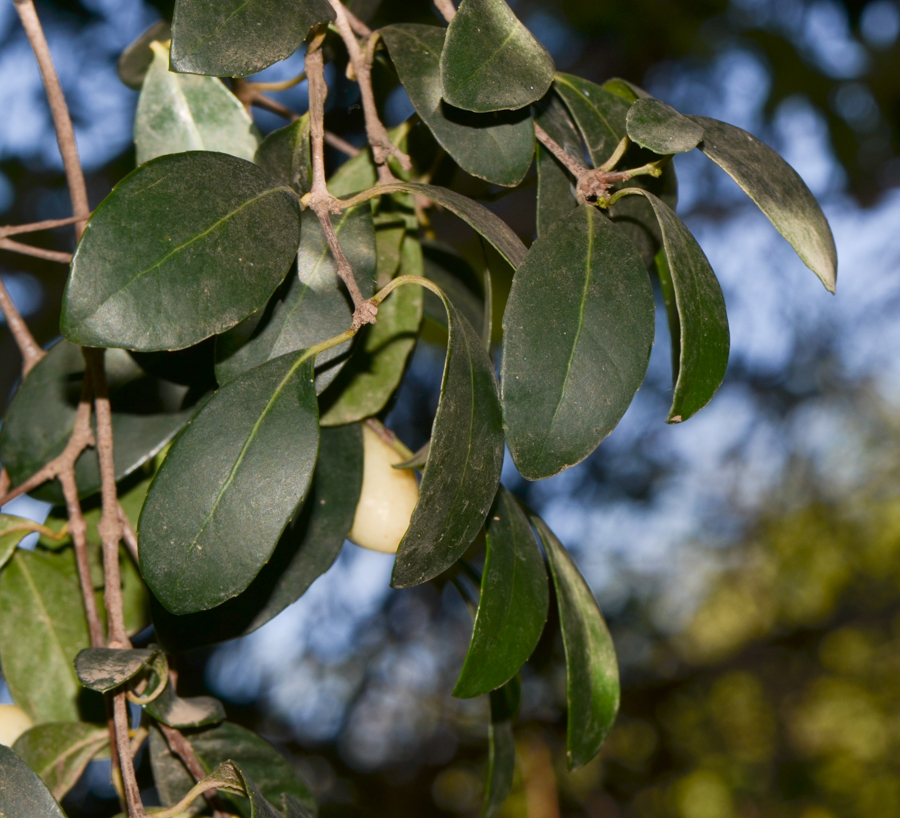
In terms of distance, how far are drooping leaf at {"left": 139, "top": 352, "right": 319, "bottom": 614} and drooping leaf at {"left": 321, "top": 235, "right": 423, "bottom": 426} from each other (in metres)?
0.11

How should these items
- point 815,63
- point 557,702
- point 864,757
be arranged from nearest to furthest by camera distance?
point 815,63 → point 557,702 → point 864,757

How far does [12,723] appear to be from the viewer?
520mm

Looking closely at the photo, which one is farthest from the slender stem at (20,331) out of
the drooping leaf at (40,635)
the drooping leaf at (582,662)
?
the drooping leaf at (582,662)

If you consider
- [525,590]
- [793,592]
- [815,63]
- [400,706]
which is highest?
[525,590]

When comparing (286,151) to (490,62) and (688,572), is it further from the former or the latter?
(688,572)

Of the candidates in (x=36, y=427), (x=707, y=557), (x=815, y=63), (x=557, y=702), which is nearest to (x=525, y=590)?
(x=36, y=427)

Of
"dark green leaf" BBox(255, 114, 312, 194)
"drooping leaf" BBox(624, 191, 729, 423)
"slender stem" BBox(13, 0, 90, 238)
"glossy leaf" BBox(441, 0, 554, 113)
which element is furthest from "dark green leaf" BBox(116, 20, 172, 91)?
"drooping leaf" BBox(624, 191, 729, 423)

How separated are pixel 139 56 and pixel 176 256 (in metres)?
0.39

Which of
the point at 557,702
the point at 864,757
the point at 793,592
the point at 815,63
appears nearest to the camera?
the point at 815,63

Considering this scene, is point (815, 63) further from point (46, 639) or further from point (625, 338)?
point (46, 639)

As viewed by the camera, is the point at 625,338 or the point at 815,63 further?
the point at 815,63

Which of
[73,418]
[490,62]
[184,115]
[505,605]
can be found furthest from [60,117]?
[505,605]

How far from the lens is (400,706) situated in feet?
6.07

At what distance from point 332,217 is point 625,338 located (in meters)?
0.17
